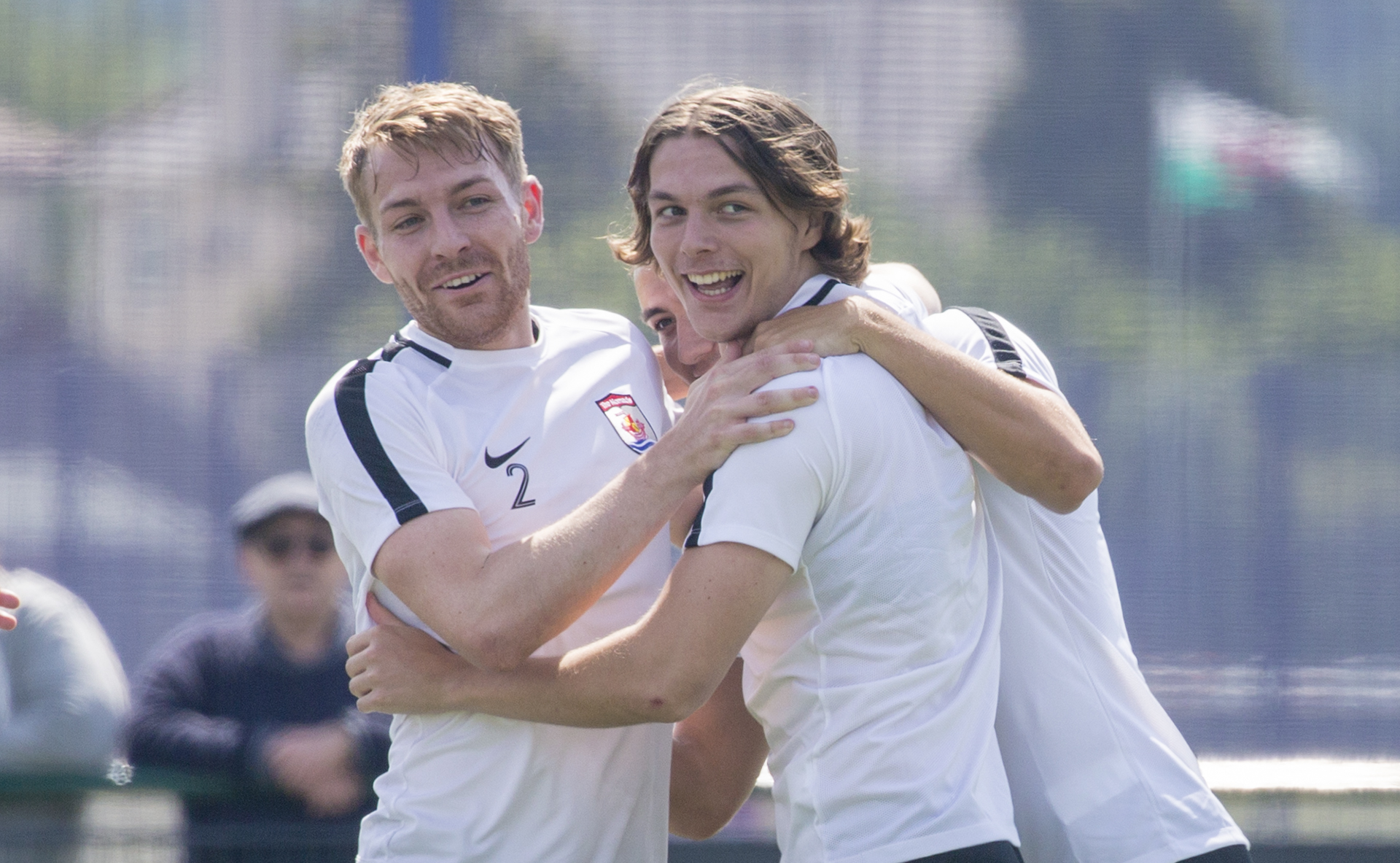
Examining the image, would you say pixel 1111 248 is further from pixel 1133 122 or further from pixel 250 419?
pixel 250 419

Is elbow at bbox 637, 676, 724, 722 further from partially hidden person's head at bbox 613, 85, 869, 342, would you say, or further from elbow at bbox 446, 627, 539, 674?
partially hidden person's head at bbox 613, 85, 869, 342

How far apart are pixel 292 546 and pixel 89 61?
1.46 meters

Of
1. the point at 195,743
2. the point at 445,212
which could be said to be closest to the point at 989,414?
the point at 445,212

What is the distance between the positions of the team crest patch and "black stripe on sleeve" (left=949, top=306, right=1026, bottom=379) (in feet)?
2.00

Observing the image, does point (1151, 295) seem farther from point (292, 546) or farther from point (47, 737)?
point (47, 737)

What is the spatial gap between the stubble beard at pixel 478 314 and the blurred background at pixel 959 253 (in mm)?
1224

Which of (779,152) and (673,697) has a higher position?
(779,152)

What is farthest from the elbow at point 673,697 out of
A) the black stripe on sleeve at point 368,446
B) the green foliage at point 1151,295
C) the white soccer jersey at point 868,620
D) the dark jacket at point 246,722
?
the green foliage at point 1151,295

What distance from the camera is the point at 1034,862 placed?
2111 millimetres

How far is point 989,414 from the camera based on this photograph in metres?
2.01

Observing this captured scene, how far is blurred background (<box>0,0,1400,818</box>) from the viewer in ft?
11.7

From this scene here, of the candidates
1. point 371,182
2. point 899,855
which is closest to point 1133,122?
point 371,182

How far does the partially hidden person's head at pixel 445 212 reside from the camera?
2.35 metres

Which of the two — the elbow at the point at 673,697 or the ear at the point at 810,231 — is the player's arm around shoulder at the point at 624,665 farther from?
the ear at the point at 810,231
